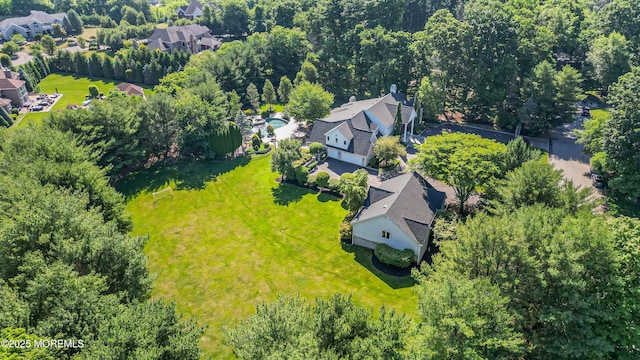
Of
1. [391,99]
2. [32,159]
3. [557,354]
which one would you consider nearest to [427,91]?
[391,99]

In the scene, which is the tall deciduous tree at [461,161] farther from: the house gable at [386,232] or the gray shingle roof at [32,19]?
the gray shingle roof at [32,19]

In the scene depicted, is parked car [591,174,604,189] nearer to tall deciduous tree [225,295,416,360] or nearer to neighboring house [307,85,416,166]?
neighboring house [307,85,416,166]

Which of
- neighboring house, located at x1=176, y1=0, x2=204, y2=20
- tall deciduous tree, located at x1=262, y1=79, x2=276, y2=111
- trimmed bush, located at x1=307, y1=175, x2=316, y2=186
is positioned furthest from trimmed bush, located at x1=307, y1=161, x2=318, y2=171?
neighboring house, located at x1=176, y1=0, x2=204, y2=20

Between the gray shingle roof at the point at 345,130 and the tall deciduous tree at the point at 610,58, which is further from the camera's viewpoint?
the tall deciduous tree at the point at 610,58

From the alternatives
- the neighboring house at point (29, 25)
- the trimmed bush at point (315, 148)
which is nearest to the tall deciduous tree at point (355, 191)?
the trimmed bush at point (315, 148)

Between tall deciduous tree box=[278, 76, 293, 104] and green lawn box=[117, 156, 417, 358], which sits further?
tall deciduous tree box=[278, 76, 293, 104]

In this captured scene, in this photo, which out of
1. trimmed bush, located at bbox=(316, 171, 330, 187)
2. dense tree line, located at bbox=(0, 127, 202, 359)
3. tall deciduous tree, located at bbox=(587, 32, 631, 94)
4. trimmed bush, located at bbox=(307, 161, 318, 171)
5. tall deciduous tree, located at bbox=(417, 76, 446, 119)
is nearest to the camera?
dense tree line, located at bbox=(0, 127, 202, 359)

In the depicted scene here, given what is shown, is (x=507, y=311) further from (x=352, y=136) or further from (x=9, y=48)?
(x=9, y=48)
